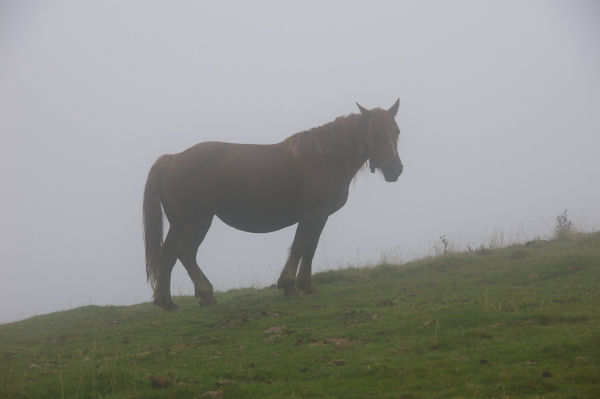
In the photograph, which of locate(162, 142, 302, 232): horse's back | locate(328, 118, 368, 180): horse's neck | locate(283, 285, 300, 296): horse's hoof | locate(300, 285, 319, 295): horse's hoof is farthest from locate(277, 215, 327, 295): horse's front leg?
locate(328, 118, 368, 180): horse's neck

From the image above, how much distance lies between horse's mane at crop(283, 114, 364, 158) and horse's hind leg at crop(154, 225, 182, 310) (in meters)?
2.82

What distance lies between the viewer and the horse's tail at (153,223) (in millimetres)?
10766

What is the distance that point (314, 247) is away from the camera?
10.6 metres

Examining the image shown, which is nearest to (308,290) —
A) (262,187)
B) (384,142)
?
(262,187)

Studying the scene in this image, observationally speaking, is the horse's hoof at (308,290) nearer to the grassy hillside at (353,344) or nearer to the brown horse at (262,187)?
the brown horse at (262,187)

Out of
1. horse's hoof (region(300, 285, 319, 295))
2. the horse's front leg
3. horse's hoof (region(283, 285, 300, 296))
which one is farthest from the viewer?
horse's hoof (region(300, 285, 319, 295))

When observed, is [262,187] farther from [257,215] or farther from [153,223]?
[153,223]

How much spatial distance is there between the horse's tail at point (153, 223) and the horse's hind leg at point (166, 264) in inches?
6.3

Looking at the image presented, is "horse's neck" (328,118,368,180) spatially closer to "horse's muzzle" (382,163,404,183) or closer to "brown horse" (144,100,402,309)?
"brown horse" (144,100,402,309)

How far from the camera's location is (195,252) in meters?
10.4

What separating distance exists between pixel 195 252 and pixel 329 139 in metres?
3.40

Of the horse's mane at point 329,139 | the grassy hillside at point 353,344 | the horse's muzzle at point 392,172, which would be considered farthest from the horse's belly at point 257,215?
the horse's muzzle at point 392,172

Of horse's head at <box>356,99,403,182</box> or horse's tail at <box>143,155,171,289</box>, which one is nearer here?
horse's head at <box>356,99,403,182</box>

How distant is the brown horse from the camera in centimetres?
1036
